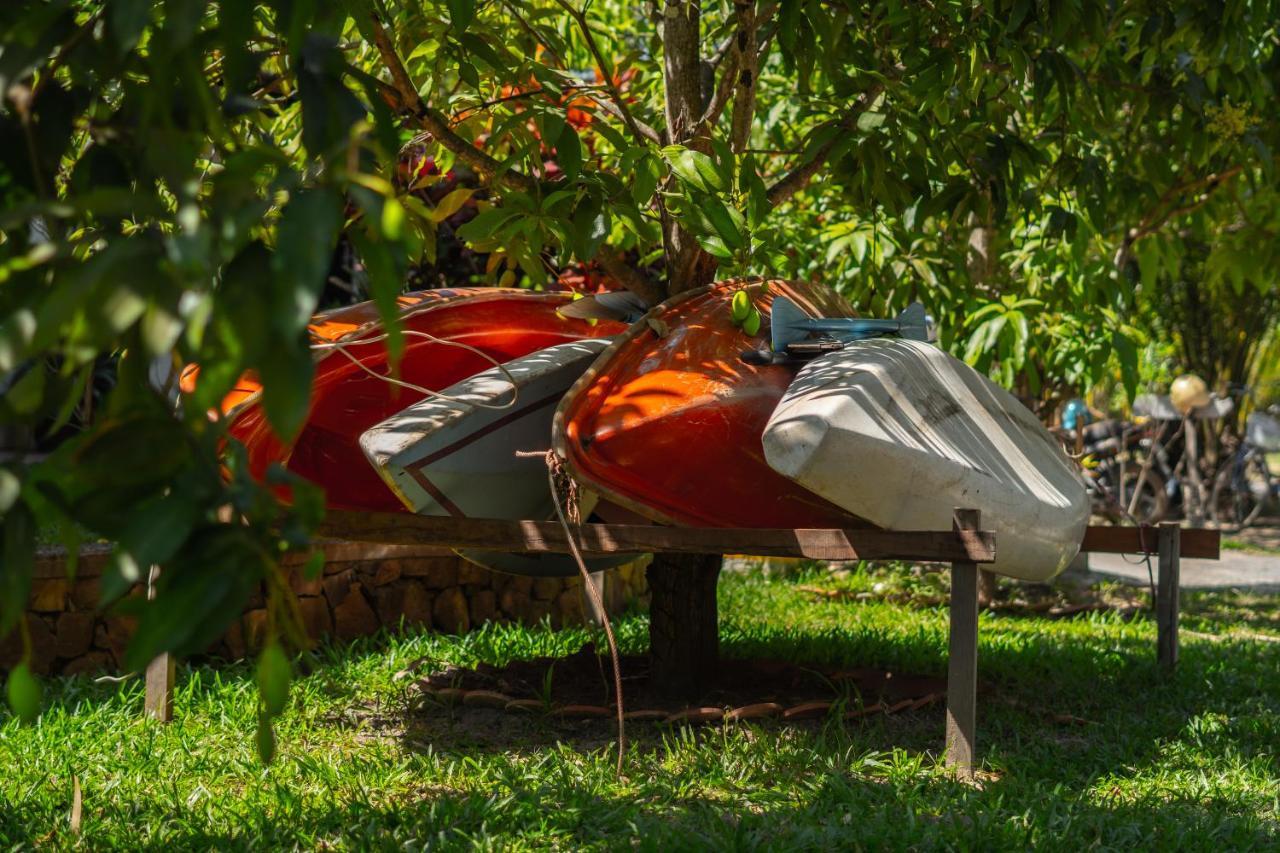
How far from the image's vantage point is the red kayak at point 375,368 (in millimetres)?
3771

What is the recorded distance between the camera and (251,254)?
1.31 m

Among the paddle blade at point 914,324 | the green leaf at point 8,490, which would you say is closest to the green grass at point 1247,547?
the paddle blade at point 914,324

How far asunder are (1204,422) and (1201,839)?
1085 centimetres

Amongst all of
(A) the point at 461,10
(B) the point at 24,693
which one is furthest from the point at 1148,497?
(B) the point at 24,693

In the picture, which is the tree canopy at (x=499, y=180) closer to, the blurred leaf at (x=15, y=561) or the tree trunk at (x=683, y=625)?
the blurred leaf at (x=15, y=561)

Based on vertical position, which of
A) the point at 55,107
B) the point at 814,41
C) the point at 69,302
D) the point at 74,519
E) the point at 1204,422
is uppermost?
the point at 814,41

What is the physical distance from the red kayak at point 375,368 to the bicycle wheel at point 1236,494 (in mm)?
10148

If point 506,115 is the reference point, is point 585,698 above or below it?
below

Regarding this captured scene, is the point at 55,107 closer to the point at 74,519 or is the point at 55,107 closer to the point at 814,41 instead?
the point at 74,519

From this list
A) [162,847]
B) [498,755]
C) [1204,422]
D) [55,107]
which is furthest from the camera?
[1204,422]

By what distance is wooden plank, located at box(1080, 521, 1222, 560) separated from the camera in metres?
4.79

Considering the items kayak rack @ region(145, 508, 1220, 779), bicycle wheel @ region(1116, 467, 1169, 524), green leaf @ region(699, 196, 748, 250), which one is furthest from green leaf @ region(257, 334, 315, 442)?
bicycle wheel @ region(1116, 467, 1169, 524)

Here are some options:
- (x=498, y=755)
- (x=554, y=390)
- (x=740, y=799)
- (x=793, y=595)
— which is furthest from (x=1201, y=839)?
(x=793, y=595)

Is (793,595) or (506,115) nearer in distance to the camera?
(506,115)
